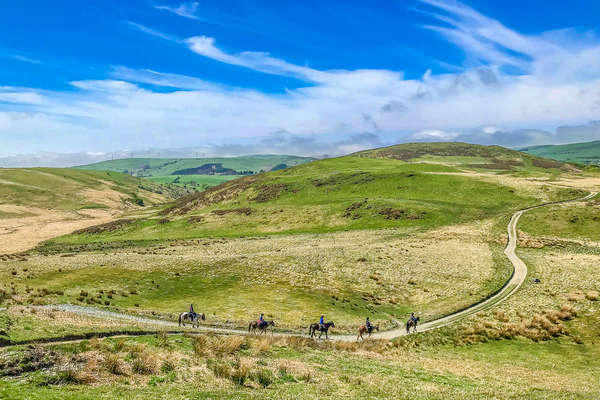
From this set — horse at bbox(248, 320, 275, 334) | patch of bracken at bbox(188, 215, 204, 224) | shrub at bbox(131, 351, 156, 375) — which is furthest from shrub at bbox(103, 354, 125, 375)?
patch of bracken at bbox(188, 215, 204, 224)

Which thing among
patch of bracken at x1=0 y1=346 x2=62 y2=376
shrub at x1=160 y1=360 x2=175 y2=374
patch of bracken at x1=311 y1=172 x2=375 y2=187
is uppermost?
patch of bracken at x1=311 y1=172 x2=375 y2=187

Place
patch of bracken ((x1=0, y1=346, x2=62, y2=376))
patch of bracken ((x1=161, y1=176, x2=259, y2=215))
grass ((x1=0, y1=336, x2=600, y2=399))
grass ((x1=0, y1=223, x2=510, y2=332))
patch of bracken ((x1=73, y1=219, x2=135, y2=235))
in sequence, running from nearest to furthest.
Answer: patch of bracken ((x1=0, y1=346, x2=62, y2=376))
grass ((x1=0, y1=336, x2=600, y2=399))
grass ((x1=0, y1=223, x2=510, y2=332))
patch of bracken ((x1=73, y1=219, x2=135, y2=235))
patch of bracken ((x1=161, y1=176, x2=259, y2=215))

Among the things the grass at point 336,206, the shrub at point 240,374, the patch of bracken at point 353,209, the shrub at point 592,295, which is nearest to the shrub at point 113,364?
the shrub at point 240,374

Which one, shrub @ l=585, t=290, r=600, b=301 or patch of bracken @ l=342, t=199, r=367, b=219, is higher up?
patch of bracken @ l=342, t=199, r=367, b=219

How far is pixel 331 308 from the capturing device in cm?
4916

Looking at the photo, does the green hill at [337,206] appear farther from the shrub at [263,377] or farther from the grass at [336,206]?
the shrub at [263,377]

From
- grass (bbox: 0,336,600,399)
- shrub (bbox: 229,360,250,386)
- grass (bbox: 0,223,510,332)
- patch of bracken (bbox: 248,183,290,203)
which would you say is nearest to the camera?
grass (bbox: 0,336,600,399)

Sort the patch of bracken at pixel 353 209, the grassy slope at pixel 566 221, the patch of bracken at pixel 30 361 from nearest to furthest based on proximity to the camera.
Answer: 1. the patch of bracken at pixel 30 361
2. the grassy slope at pixel 566 221
3. the patch of bracken at pixel 353 209

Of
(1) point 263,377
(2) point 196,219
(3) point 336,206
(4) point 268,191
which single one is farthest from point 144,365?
(4) point 268,191

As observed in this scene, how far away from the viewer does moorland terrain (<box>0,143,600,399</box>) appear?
21.0m

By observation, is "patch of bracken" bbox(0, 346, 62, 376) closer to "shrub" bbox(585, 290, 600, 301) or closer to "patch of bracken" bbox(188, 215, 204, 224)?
"shrub" bbox(585, 290, 600, 301)

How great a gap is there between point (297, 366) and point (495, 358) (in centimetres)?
1940

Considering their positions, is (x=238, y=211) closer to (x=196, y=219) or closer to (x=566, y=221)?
(x=196, y=219)

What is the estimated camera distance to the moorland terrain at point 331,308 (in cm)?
2105
